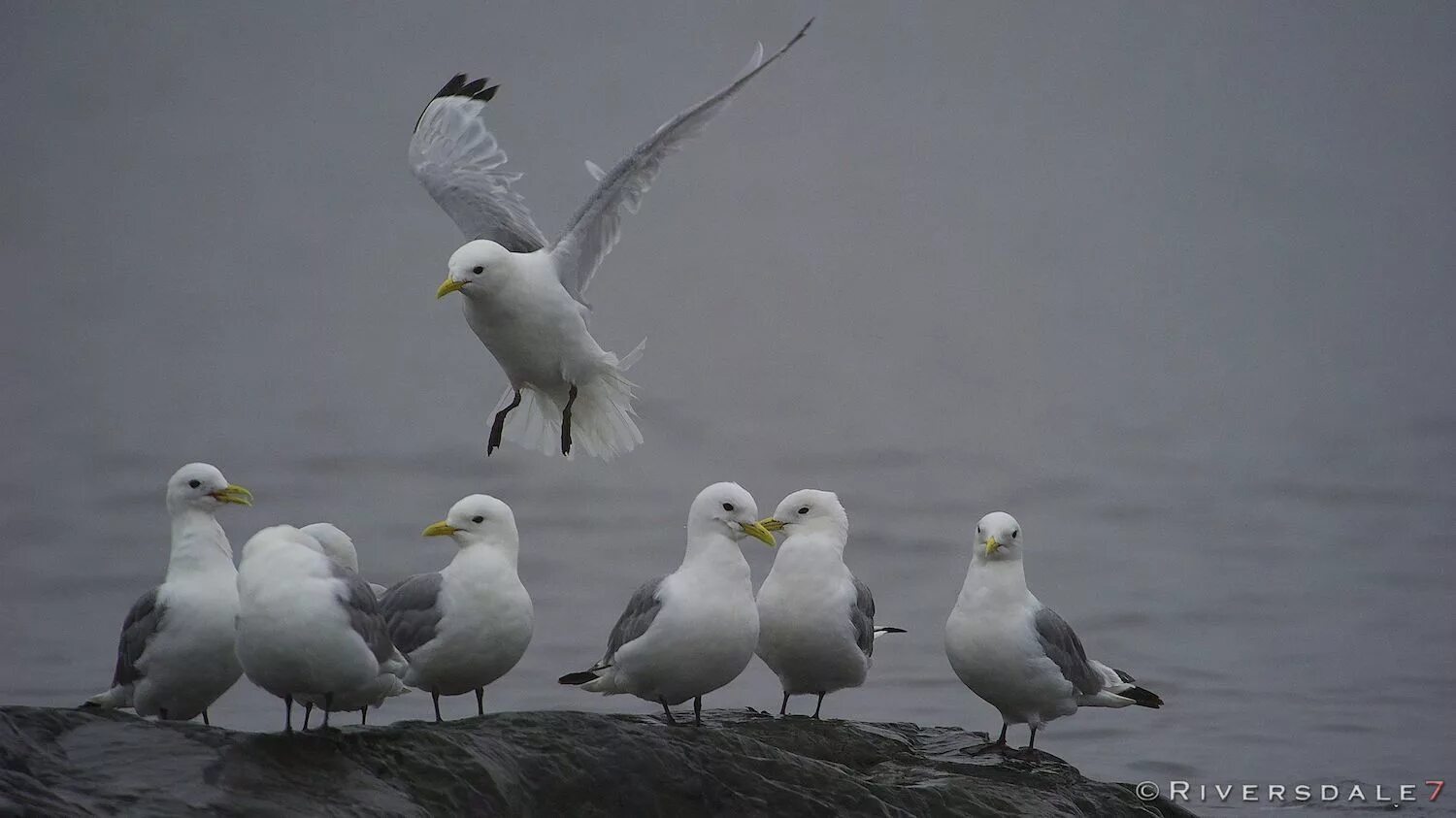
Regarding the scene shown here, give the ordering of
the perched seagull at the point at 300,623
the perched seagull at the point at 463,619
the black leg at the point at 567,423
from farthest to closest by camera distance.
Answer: the black leg at the point at 567,423 → the perched seagull at the point at 463,619 → the perched seagull at the point at 300,623

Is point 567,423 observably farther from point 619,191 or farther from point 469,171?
point 469,171

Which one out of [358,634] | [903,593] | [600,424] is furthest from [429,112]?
[903,593]

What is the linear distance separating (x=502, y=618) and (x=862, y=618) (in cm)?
185

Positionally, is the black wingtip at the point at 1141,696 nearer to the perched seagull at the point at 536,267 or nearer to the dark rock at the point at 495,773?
the dark rock at the point at 495,773

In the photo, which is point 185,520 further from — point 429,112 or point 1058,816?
point 429,112

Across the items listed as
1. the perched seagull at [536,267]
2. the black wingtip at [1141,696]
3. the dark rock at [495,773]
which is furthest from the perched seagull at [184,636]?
the black wingtip at [1141,696]

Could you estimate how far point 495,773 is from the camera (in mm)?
6117

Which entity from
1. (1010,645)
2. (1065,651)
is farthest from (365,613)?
(1065,651)

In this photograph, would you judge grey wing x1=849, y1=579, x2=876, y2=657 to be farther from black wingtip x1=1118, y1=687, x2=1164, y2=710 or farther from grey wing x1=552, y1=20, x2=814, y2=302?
grey wing x1=552, y1=20, x2=814, y2=302

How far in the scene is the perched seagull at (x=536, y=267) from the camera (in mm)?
9812

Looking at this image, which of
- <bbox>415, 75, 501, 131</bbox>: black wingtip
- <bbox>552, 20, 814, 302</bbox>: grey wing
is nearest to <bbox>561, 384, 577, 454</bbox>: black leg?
<bbox>552, 20, 814, 302</bbox>: grey wing

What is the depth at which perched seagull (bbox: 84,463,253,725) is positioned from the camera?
6.92m

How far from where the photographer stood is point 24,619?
52.2ft

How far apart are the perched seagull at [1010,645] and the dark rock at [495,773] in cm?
55
